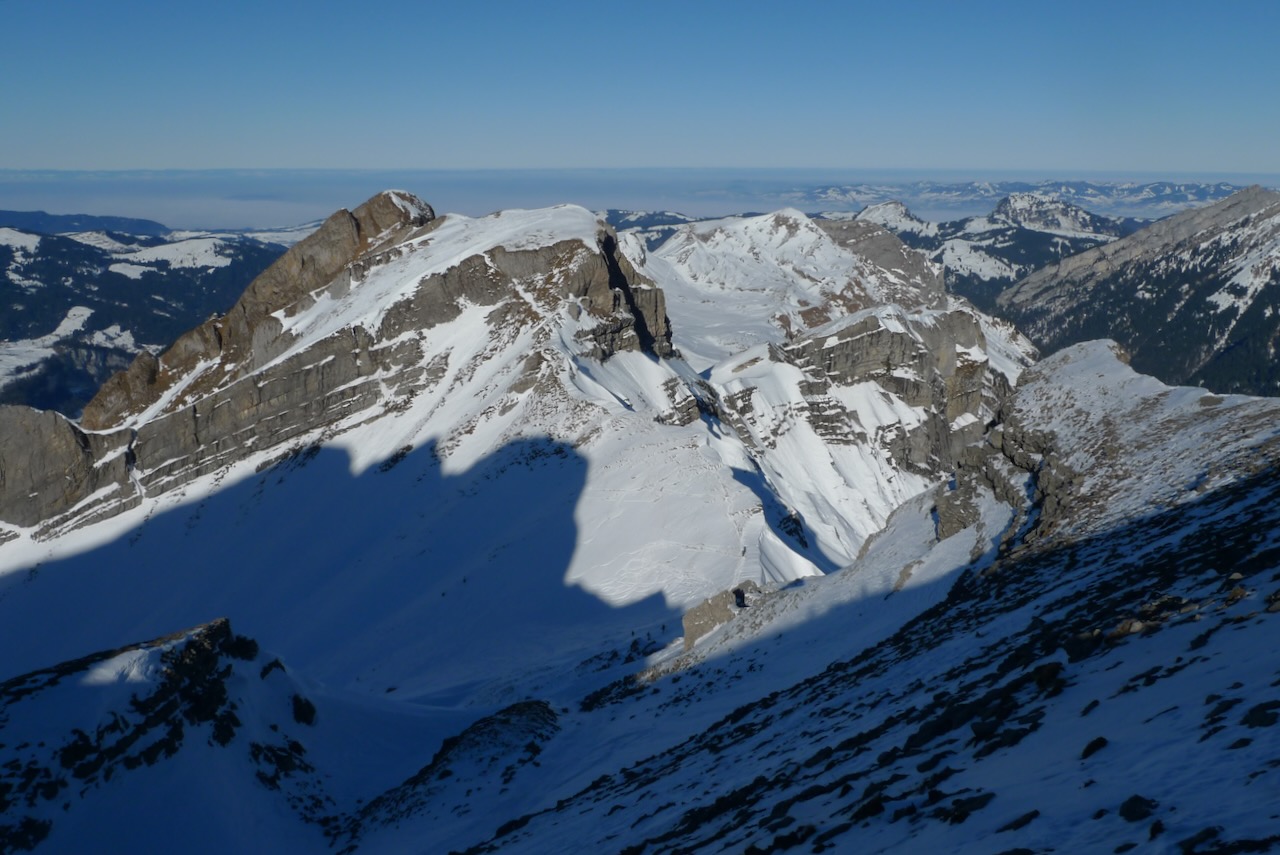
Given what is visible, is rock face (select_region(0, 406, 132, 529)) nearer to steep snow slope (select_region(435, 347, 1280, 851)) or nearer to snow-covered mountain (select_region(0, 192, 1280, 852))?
snow-covered mountain (select_region(0, 192, 1280, 852))

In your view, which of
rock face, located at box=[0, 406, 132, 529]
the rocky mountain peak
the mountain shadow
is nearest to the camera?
the mountain shadow

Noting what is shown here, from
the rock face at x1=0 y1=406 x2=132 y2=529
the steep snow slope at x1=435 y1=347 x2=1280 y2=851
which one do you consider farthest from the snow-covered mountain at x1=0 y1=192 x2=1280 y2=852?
the rock face at x1=0 y1=406 x2=132 y2=529

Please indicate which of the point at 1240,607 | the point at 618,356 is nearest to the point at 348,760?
the point at 1240,607

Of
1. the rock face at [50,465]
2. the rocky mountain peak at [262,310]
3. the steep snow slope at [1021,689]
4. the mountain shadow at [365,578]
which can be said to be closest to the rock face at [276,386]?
the rock face at [50,465]

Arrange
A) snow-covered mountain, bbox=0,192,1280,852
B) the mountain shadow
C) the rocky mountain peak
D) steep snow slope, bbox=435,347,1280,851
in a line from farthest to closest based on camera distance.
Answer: the rocky mountain peak → the mountain shadow → snow-covered mountain, bbox=0,192,1280,852 → steep snow slope, bbox=435,347,1280,851

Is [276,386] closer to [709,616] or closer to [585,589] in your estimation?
[585,589]

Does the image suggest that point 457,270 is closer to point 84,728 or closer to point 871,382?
point 871,382

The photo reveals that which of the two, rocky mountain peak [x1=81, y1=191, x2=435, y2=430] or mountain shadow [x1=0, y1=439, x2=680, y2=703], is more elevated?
rocky mountain peak [x1=81, y1=191, x2=435, y2=430]
